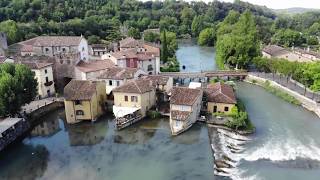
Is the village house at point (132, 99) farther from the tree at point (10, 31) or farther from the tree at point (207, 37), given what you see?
the tree at point (207, 37)

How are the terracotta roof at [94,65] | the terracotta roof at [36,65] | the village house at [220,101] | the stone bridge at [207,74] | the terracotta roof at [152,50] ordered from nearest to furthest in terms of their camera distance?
the village house at [220,101] < the terracotta roof at [36,65] < the terracotta roof at [94,65] < the stone bridge at [207,74] < the terracotta roof at [152,50]

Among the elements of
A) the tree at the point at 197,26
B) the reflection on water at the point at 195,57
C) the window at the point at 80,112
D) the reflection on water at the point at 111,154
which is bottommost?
the reflection on water at the point at 111,154

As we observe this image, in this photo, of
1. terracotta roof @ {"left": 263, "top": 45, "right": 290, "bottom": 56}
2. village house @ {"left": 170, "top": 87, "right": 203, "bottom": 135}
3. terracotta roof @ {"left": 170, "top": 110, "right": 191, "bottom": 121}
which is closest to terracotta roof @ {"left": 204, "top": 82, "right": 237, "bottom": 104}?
village house @ {"left": 170, "top": 87, "right": 203, "bottom": 135}

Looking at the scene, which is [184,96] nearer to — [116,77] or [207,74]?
[116,77]

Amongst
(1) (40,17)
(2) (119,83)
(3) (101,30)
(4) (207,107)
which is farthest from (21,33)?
(4) (207,107)

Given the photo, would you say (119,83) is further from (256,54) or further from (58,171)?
(256,54)

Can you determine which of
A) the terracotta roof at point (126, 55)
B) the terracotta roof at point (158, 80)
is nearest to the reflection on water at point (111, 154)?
the terracotta roof at point (158, 80)

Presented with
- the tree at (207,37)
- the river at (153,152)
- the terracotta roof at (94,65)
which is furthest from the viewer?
the tree at (207,37)

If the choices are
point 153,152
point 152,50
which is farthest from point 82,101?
point 152,50
